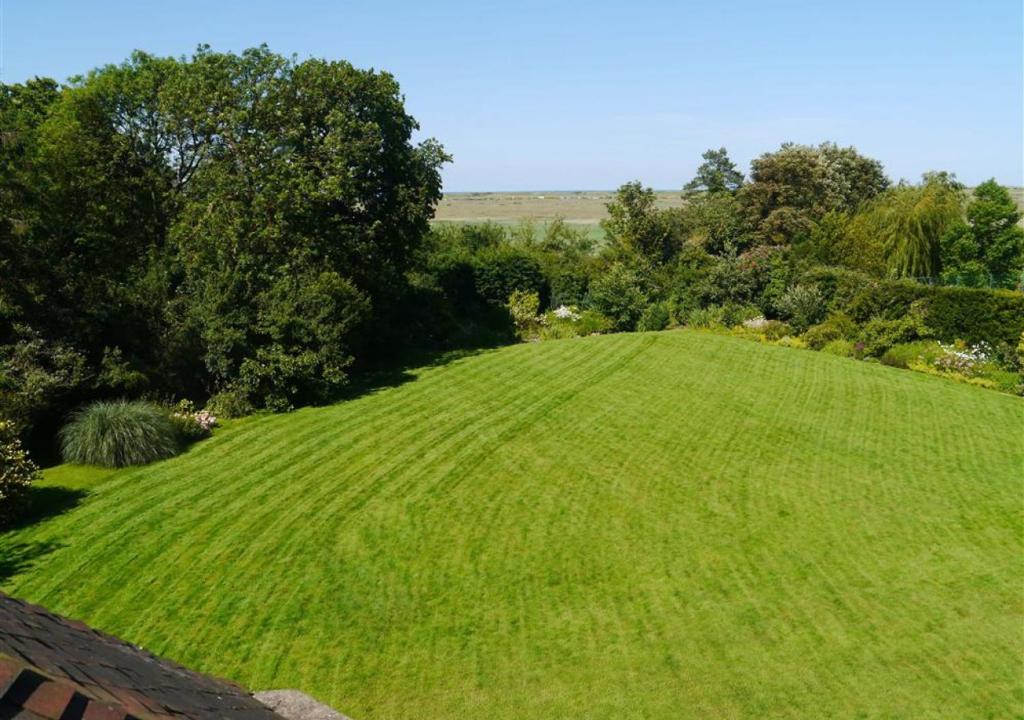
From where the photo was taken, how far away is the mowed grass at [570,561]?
8820mm

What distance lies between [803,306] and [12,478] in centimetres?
2804

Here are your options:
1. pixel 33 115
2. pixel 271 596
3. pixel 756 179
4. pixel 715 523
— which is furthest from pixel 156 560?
pixel 756 179

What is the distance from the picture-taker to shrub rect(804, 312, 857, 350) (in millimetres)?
27906

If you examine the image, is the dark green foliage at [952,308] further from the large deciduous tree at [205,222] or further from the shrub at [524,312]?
the large deciduous tree at [205,222]

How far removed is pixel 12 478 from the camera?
11734 millimetres

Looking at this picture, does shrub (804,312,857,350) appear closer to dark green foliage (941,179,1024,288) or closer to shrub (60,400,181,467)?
dark green foliage (941,179,1024,288)

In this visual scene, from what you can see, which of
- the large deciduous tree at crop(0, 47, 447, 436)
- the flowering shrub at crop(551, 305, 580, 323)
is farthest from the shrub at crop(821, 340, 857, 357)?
the large deciduous tree at crop(0, 47, 447, 436)

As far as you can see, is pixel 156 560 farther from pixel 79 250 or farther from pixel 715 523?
pixel 79 250

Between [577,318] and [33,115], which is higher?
[33,115]

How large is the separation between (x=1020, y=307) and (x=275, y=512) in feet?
84.2

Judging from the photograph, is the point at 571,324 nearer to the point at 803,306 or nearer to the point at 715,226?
the point at 803,306

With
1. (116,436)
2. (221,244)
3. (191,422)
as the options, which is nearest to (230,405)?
(191,422)

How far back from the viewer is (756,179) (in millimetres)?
46906

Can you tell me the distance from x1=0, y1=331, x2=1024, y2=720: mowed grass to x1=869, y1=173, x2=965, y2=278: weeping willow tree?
19.9 meters
